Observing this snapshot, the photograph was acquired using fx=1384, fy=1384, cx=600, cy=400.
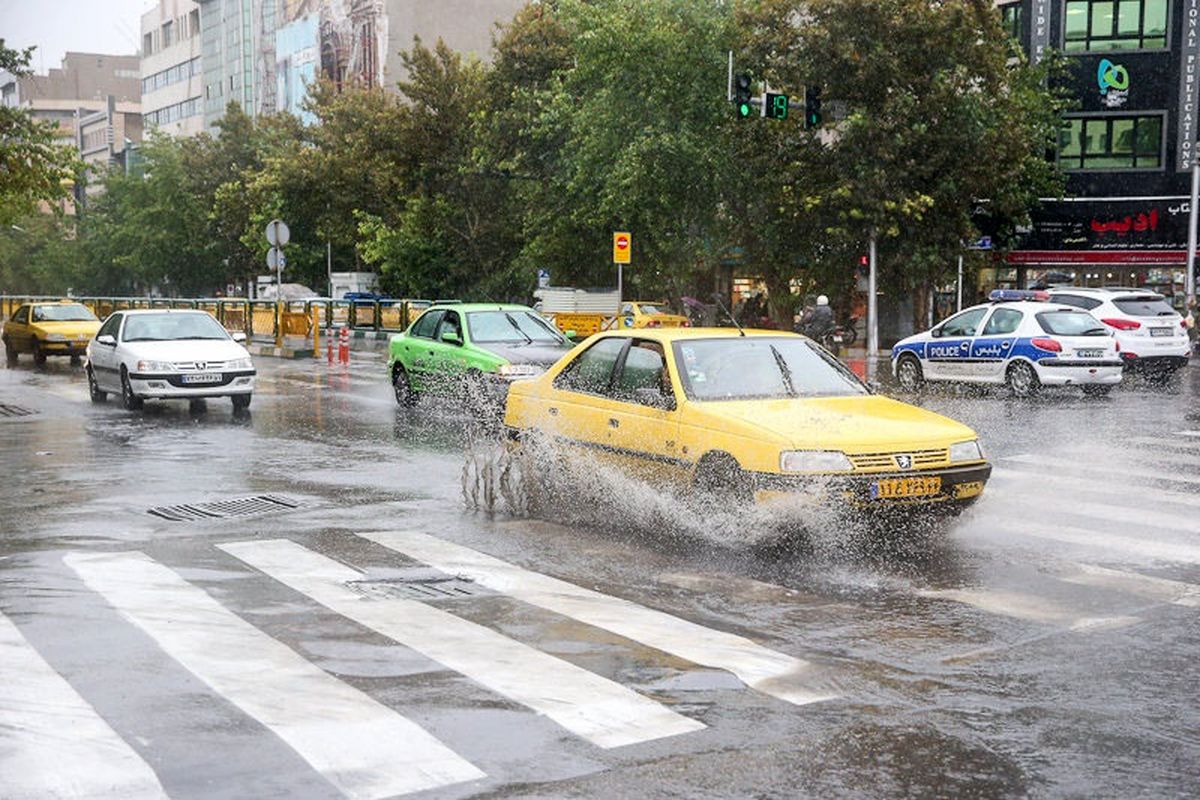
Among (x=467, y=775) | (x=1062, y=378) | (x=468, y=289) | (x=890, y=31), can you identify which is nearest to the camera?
(x=467, y=775)

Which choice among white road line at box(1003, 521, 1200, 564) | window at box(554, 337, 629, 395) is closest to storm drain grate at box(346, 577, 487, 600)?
window at box(554, 337, 629, 395)

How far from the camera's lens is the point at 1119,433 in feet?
53.4

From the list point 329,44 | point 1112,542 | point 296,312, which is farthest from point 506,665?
point 329,44

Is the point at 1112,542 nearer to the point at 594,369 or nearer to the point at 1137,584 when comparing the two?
the point at 1137,584

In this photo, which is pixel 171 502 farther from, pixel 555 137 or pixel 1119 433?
pixel 555 137

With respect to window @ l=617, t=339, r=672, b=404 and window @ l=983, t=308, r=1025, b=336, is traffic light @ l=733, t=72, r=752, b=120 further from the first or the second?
window @ l=617, t=339, r=672, b=404

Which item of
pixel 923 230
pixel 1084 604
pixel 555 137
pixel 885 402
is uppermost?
pixel 555 137

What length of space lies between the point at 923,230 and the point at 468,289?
22033mm

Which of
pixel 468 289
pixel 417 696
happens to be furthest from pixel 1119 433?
pixel 468 289

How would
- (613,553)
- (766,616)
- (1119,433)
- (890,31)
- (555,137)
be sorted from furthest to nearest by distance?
1. (555,137)
2. (890,31)
3. (1119,433)
4. (613,553)
5. (766,616)

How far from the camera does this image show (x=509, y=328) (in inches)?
741

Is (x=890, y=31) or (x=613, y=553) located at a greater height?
(x=890, y=31)

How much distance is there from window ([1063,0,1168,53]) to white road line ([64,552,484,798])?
3999 cm

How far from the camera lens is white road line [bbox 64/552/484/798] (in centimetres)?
484
